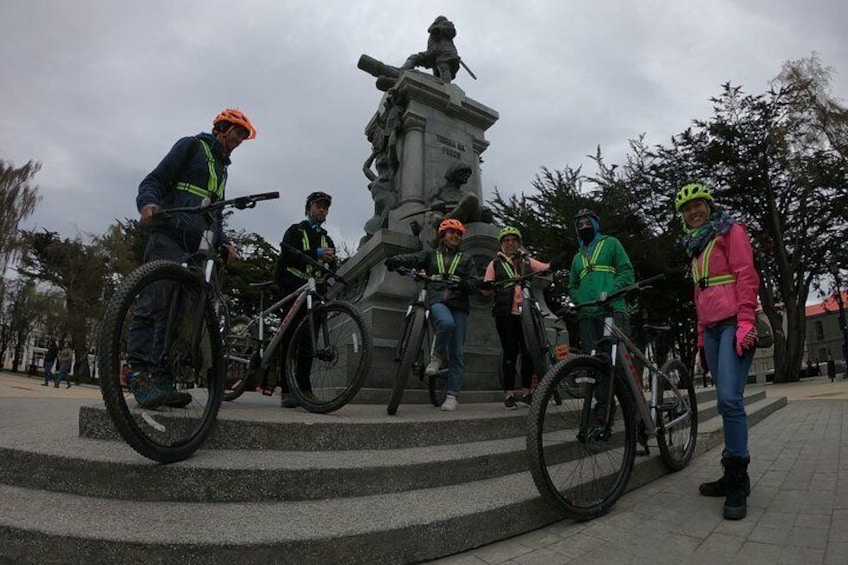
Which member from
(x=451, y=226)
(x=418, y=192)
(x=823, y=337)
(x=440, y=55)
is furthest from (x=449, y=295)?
(x=823, y=337)

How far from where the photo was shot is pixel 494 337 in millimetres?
7008

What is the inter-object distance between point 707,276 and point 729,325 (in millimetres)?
378

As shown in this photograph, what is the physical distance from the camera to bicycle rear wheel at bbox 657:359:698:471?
4.00 meters

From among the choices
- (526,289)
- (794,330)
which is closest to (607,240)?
(526,289)

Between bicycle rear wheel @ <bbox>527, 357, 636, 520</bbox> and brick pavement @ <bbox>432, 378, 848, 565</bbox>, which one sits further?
bicycle rear wheel @ <bbox>527, 357, 636, 520</bbox>

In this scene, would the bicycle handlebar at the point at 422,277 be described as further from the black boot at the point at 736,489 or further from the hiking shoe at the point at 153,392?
the black boot at the point at 736,489

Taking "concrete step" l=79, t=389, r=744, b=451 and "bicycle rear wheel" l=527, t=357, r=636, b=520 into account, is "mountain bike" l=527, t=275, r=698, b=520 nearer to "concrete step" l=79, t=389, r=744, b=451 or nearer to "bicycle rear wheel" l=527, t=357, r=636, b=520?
"bicycle rear wheel" l=527, t=357, r=636, b=520

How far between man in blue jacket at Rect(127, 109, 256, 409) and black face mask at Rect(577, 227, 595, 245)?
298 cm

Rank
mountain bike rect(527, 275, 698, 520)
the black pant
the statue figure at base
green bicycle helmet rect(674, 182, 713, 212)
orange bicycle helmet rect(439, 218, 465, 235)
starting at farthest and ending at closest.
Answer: the statue figure at base < orange bicycle helmet rect(439, 218, 465, 235) < the black pant < green bicycle helmet rect(674, 182, 713, 212) < mountain bike rect(527, 275, 698, 520)

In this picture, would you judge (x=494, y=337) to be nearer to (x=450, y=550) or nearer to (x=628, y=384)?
(x=628, y=384)

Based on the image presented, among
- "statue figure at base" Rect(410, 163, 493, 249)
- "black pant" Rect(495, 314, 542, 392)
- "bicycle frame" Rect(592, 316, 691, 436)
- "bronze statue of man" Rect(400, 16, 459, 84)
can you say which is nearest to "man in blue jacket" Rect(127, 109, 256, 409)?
"bicycle frame" Rect(592, 316, 691, 436)

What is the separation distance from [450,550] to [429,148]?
24.5ft

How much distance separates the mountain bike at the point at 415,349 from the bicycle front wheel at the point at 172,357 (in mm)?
1498

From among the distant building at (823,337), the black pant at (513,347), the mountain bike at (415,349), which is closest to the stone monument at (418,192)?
the mountain bike at (415,349)
